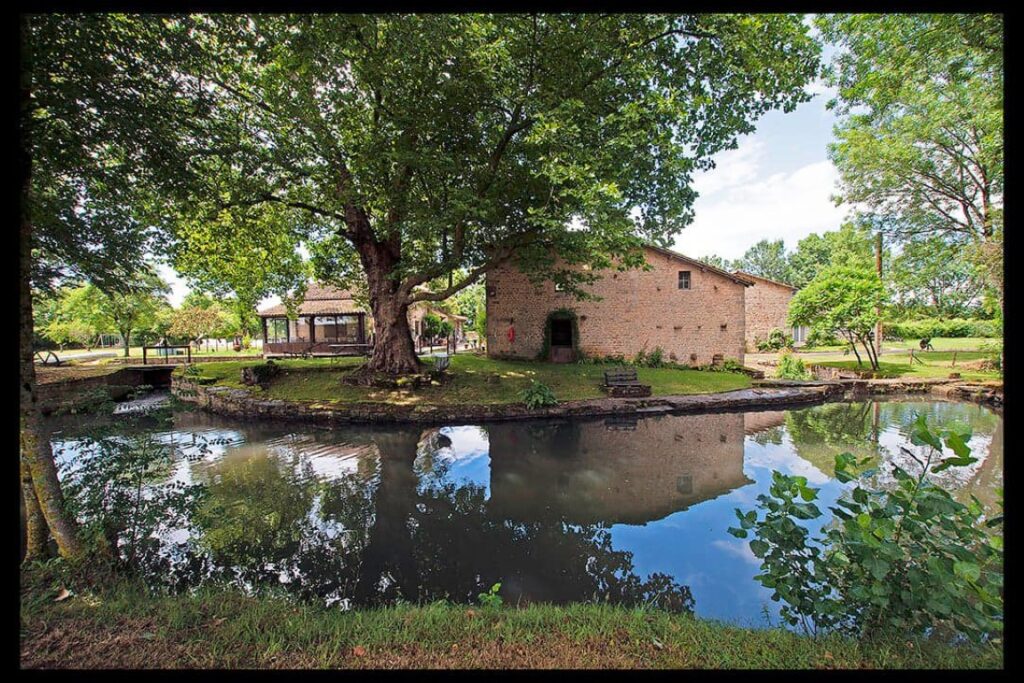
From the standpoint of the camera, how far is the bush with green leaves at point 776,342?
25.2 meters

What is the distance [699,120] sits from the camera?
27.8 ft

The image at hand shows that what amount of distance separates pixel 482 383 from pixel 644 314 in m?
9.27

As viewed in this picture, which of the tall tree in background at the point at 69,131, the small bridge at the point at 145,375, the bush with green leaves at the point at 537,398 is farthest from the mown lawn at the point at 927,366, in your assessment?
the small bridge at the point at 145,375

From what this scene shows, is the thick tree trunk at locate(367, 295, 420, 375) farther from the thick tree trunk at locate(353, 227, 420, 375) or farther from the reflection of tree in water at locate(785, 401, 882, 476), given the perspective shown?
the reflection of tree in water at locate(785, 401, 882, 476)

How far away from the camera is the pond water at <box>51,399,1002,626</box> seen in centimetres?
364

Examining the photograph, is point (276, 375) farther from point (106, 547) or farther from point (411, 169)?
point (106, 547)

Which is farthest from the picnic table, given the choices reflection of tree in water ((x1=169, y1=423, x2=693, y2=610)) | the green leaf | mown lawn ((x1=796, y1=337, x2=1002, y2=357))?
mown lawn ((x1=796, y1=337, x2=1002, y2=357))

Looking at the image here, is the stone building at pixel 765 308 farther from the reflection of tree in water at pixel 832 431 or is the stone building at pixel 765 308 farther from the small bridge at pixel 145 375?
the small bridge at pixel 145 375

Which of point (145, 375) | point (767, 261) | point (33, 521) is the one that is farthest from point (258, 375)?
point (767, 261)

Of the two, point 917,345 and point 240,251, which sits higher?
point 240,251

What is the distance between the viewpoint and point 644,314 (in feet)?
57.3

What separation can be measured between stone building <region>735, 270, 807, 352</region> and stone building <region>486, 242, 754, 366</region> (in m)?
10.4

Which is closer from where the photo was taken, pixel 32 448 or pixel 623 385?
pixel 32 448

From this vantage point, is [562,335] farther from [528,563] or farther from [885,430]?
[528,563]
